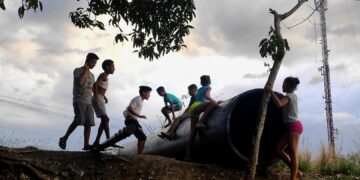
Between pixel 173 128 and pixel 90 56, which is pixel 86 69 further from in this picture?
pixel 173 128

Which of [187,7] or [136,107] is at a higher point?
[187,7]

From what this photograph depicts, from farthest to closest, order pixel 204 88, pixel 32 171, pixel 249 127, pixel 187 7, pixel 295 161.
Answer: pixel 249 127
pixel 204 88
pixel 187 7
pixel 295 161
pixel 32 171

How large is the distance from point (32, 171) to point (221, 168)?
2.88 m

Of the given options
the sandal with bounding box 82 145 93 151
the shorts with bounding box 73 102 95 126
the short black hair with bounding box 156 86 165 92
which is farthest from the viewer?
the short black hair with bounding box 156 86 165 92

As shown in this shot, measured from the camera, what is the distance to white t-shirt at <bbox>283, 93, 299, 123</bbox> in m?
6.84

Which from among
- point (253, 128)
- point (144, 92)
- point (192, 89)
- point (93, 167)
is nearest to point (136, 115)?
point (144, 92)

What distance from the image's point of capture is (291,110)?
686 centimetres

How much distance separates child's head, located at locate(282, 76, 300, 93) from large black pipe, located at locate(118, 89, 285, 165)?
563 millimetres

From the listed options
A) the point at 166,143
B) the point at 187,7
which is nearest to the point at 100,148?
the point at 166,143

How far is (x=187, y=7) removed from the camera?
7.27m

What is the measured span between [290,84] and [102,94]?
3222mm

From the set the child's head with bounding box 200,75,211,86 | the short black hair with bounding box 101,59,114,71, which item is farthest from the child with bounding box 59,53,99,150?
the child's head with bounding box 200,75,211,86

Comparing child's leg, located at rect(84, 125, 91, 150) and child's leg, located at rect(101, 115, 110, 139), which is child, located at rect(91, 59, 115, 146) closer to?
child's leg, located at rect(101, 115, 110, 139)

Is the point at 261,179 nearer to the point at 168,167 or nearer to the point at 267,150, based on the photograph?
the point at 267,150
